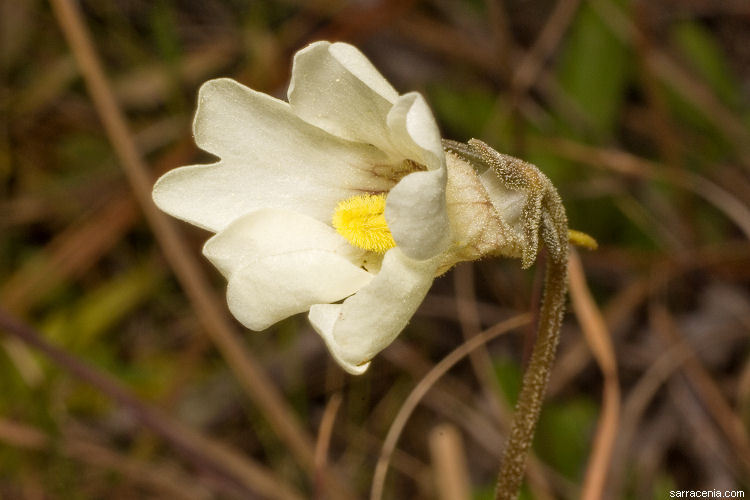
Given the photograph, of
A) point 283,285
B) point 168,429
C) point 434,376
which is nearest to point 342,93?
point 283,285

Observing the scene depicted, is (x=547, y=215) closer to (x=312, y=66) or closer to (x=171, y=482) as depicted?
(x=312, y=66)

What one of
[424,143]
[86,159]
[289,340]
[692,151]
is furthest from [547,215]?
[86,159]

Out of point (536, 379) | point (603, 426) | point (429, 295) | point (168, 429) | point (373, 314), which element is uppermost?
point (373, 314)

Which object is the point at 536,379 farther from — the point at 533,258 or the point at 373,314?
the point at 373,314

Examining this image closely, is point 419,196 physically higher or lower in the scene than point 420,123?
lower

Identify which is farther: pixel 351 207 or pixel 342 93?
pixel 351 207

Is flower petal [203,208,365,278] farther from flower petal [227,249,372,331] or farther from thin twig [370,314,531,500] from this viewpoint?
thin twig [370,314,531,500]

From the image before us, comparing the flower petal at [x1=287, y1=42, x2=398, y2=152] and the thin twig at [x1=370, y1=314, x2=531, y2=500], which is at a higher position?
the flower petal at [x1=287, y1=42, x2=398, y2=152]

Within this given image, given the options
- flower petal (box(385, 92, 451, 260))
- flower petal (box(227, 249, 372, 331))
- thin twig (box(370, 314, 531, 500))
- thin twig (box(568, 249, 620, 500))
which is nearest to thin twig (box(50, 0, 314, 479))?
thin twig (box(370, 314, 531, 500))
